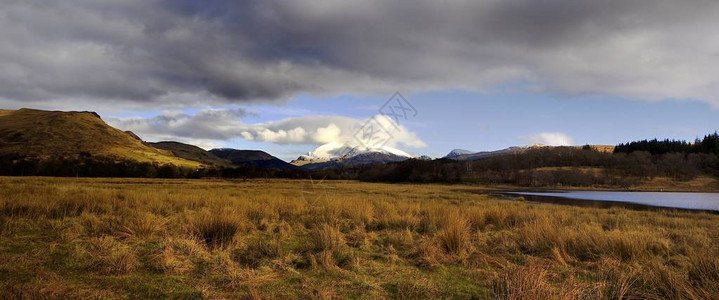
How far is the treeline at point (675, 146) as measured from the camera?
14688 cm

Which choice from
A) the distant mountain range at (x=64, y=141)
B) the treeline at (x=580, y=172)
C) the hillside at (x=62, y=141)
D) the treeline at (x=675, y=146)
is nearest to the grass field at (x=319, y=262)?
the treeline at (x=580, y=172)

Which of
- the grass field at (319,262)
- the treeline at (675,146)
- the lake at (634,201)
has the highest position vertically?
the treeline at (675,146)

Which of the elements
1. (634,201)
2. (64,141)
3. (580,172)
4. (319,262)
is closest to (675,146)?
(580,172)

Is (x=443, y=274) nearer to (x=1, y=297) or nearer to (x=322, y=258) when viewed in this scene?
(x=322, y=258)

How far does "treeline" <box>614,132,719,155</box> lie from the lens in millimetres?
146875

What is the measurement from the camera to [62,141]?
163 m

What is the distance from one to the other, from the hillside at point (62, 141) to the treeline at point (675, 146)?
634 feet

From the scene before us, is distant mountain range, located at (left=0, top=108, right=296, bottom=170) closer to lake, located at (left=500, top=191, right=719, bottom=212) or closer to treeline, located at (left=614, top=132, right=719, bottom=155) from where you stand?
lake, located at (left=500, top=191, right=719, bottom=212)

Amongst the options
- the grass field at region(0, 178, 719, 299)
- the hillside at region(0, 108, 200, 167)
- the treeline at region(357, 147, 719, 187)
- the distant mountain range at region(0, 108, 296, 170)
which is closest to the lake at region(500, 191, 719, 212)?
the grass field at region(0, 178, 719, 299)

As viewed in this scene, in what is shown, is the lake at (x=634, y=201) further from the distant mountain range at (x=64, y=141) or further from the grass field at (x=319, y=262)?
the distant mountain range at (x=64, y=141)

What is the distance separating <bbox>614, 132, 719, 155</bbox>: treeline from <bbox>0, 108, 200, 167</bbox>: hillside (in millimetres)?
193229

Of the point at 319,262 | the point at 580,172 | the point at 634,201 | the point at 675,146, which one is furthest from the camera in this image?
the point at 675,146

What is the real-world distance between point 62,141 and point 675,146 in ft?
826

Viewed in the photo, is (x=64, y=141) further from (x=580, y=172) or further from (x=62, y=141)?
(x=580, y=172)
